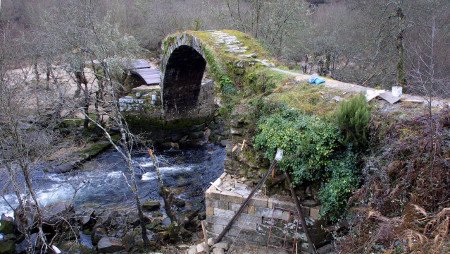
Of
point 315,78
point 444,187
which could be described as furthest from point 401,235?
point 315,78

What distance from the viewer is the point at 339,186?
20.6ft

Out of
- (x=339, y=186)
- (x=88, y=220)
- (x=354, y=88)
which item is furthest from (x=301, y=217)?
(x=88, y=220)

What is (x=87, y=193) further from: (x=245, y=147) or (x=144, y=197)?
(x=245, y=147)

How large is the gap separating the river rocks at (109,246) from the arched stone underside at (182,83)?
261 inches

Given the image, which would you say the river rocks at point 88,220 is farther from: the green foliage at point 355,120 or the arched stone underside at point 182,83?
the green foliage at point 355,120

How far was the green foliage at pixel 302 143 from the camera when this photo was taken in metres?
6.55

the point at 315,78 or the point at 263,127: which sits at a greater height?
the point at 315,78

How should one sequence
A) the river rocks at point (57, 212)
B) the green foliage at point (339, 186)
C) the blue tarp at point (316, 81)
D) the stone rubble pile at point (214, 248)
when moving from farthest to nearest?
the river rocks at point (57, 212), the blue tarp at point (316, 81), the stone rubble pile at point (214, 248), the green foliage at point (339, 186)

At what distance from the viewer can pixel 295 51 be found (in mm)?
23703

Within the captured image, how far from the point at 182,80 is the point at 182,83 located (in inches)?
9.1

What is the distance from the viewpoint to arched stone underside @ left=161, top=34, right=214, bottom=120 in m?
15.0

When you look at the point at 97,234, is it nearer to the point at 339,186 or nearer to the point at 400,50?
the point at 339,186

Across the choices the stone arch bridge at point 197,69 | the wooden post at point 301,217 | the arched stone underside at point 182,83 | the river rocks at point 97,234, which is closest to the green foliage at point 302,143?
the wooden post at point 301,217

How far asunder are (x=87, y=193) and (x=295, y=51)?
594 inches
